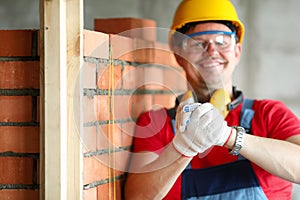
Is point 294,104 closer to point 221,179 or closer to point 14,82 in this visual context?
point 221,179

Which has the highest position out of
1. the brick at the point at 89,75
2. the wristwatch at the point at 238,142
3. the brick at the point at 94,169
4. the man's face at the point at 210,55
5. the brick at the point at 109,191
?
the man's face at the point at 210,55

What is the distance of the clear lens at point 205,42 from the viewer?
6.73 feet

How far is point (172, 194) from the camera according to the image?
201 centimetres

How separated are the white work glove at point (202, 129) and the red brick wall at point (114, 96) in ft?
0.99

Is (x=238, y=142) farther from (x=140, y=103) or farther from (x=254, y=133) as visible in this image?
(x=140, y=103)

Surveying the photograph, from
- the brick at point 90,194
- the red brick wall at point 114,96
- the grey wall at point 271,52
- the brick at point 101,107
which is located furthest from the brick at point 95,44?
the grey wall at point 271,52

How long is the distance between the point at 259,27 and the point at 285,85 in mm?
344

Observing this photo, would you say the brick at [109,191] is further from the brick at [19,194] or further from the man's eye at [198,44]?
the man's eye at [198,44]

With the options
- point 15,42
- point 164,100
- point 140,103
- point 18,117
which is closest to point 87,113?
point 18,117

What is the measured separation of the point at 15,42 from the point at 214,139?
74 centimetres

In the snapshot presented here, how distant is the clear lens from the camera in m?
2.05

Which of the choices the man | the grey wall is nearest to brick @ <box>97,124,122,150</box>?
the man

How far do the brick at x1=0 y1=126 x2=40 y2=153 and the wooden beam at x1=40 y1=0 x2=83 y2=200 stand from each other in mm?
90

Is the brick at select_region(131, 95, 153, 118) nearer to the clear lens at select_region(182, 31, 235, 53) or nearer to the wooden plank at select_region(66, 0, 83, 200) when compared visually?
the clear lens at select_region(182, 31, 235, 53)
